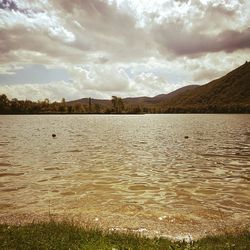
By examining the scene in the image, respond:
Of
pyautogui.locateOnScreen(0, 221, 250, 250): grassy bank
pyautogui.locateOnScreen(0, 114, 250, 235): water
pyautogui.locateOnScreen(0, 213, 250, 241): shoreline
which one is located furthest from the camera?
pyautogui.locateOnScreen(0, 114, 250, 235): water

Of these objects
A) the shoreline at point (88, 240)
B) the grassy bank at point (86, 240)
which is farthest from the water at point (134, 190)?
the grassy bank at point (86, 240)

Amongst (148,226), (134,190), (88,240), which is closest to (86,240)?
(88,240)

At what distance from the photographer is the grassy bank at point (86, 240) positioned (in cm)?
1054

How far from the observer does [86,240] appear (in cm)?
1117

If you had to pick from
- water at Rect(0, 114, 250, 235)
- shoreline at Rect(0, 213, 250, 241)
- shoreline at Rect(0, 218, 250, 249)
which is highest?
shoreline at Rect(0, 218, 250, 249)

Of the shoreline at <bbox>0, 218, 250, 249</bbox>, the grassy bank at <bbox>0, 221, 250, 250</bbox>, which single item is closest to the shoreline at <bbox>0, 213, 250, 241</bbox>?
the shoreline at <bbox>0, 218, 250, 249</bbox>

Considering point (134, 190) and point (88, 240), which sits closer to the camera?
point (88, 240)

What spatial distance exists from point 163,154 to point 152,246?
2684 cm

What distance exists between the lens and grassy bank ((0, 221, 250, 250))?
10.5 meters

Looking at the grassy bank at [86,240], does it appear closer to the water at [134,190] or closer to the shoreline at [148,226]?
the shoreline at [148,226]

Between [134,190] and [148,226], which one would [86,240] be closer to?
[148,226]

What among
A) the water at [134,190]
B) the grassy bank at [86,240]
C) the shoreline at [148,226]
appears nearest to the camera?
the grassy bank at [86,240]

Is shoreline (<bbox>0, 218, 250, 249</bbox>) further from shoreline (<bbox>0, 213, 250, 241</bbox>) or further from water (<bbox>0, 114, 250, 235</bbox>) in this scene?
water (<bbox>0, 114, 250, 235</bbox>)

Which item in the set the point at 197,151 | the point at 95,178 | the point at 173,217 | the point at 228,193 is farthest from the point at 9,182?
the point at 197,151
